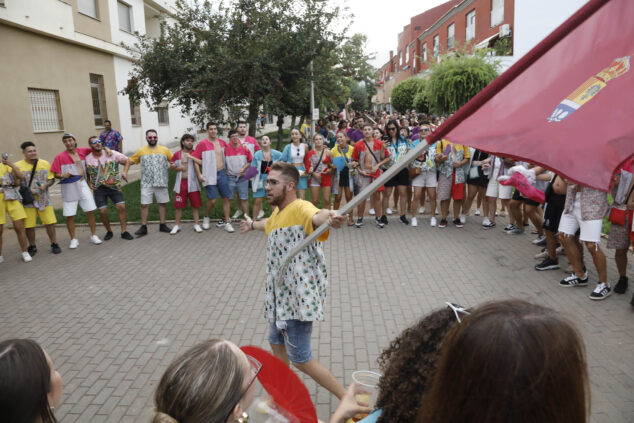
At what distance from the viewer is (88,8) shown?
18469 millimetres

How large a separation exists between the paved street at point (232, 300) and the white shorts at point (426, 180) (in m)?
1.05

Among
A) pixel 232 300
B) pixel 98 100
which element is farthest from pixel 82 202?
pixel 98 100

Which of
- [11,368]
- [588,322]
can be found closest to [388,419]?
[11,368]

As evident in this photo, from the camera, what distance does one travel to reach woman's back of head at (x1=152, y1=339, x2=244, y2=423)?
1.48 metres

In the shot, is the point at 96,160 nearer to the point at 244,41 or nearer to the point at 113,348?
the point at 113,348

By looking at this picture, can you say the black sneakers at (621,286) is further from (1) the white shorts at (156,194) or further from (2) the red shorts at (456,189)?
(1) the white shorts at (156,194)

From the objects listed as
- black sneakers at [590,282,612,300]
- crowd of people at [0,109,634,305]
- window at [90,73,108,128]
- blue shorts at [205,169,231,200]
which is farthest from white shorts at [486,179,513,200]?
window at [90,73,108,128]

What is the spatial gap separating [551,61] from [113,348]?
15.6 ft

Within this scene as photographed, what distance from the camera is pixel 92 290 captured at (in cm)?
650

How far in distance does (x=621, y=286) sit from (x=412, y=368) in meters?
5.63

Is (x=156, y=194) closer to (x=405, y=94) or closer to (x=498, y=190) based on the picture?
(x=498, y=190)

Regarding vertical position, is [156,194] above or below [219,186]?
below

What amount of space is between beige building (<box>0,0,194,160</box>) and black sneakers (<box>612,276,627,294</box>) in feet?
45.8

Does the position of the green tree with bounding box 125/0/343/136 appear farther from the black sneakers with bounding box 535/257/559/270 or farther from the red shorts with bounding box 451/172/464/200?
the black sneakers with bounding box 535/257/559/270
